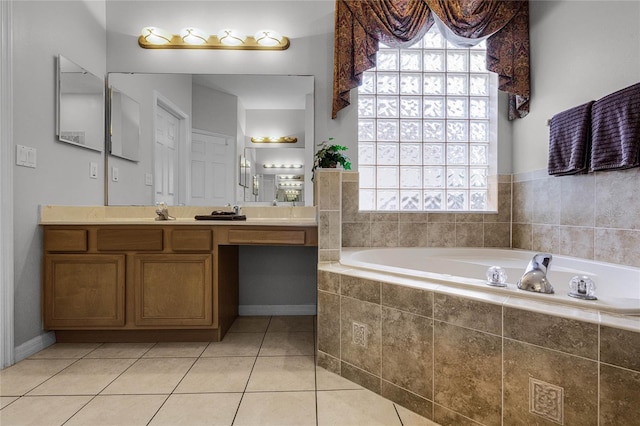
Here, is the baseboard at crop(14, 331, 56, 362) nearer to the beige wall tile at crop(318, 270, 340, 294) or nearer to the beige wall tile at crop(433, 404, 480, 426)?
the beige wall tile at crop(318, 270, 340, 294)

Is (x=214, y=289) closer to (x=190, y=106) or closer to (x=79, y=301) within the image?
(x=79, y=301)

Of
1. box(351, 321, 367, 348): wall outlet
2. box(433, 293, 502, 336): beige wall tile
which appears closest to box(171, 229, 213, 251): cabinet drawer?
box(351, 321, 367, 348): wall outlet

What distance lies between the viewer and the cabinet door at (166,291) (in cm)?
192

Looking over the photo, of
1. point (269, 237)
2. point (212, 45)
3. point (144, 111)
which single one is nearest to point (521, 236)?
point (269, 237)

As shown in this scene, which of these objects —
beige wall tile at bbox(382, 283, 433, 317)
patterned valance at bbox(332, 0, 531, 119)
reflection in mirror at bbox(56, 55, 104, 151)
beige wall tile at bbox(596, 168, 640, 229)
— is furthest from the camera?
patterned valance at bbox(332, 0, 531, 119)

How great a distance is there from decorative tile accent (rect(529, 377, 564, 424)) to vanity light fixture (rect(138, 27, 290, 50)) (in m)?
2.51

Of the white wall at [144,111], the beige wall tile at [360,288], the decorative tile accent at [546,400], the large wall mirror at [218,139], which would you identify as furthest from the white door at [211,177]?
the decorative tile accent at [546,400]

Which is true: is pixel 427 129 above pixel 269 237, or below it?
above

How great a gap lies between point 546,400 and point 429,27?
2.29m

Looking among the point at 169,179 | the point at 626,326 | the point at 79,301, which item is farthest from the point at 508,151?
the point at 79,301

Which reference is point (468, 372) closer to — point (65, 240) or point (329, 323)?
point (329, 323)

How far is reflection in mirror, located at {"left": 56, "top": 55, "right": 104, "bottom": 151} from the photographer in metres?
1.98

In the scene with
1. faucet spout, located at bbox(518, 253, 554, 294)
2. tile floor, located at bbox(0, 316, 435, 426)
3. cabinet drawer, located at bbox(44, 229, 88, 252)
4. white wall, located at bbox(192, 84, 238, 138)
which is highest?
white wall, located at bbox(192, 84, 238, 138)

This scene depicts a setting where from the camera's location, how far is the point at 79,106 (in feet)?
6.99
